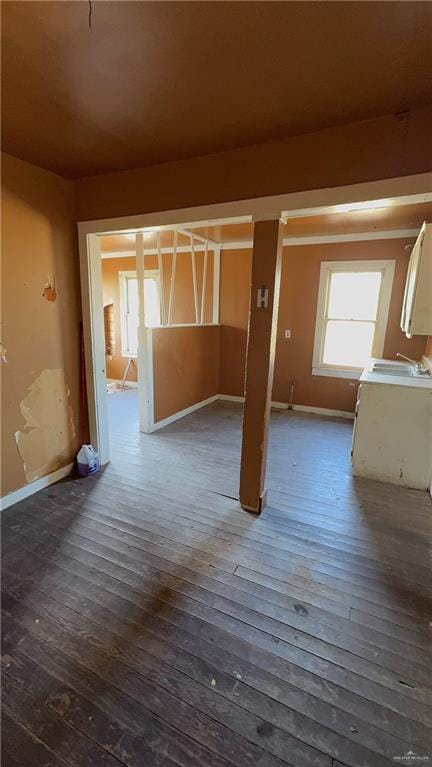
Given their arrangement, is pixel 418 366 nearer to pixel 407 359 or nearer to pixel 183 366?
pixel 407 359

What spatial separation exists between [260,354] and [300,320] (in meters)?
2.82

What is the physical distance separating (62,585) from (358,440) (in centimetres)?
247

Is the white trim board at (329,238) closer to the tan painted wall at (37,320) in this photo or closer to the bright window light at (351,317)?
the bright window light at (351,317)

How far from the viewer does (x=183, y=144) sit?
1.96 m

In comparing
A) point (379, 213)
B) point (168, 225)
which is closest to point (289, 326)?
point (379, 213)

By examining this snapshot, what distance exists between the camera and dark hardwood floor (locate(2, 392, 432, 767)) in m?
1.15

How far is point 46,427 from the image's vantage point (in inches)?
104

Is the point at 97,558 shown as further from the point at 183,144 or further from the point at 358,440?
the point at 183,144

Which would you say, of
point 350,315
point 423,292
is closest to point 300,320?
point 350,315

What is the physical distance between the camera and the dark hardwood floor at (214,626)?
115cm

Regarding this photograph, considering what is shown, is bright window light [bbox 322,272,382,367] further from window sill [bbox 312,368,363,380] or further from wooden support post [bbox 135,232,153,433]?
wooden support post [bbox 135,232,153,433]


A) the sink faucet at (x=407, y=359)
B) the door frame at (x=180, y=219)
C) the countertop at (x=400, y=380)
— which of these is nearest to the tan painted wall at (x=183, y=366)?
the door frame at (x=180, y=219)

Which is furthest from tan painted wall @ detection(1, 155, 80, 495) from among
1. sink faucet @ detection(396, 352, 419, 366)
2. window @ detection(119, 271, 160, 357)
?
sink faucet @ detection(396, 352, 419, 366)

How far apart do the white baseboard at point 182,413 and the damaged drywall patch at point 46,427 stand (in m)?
1.29
